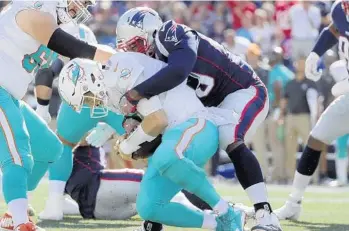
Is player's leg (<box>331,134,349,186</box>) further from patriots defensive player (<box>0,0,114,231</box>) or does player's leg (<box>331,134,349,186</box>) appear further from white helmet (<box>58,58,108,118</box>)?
white helmet (<box>58,58,108,118</box>)

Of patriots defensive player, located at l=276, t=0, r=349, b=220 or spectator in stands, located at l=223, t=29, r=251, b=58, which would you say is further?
spectator in stands, located at l=223, t=29, r=251, b=58

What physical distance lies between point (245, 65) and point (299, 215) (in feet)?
5.10

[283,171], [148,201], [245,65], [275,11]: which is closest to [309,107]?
[283,171]

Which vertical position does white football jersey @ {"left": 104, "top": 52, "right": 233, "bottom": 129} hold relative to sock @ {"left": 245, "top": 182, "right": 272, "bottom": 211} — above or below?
above

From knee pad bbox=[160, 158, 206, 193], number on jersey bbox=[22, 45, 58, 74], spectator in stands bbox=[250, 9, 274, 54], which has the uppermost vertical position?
number on jersey bbox=[22, 45, 58, 74]

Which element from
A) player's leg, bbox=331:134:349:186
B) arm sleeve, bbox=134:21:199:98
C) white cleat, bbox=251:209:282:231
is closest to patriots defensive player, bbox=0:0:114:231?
arm sleeve, bbox=134:21:199:98

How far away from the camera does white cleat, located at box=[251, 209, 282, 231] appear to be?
17.5 feet

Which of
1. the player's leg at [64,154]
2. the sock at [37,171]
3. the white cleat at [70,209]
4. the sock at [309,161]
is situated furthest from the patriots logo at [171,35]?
the white cleat at [70,209]

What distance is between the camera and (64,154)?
21.9 feet

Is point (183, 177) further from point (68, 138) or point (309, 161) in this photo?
point (309, 161)

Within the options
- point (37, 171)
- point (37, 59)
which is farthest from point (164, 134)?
point (37, 171)

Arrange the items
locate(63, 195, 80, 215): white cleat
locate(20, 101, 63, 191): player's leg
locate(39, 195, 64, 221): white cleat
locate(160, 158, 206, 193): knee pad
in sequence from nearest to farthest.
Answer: locate(160, 158, 206, 193): knee pad → locate(20, 101, 63, 191): player's leg → locate(39, 195, 64, 221): white cleat → locate(63, 195, 80, 215): white cleat

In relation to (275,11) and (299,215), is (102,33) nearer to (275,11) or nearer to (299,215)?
(275,11)

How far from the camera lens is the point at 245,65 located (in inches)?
226
